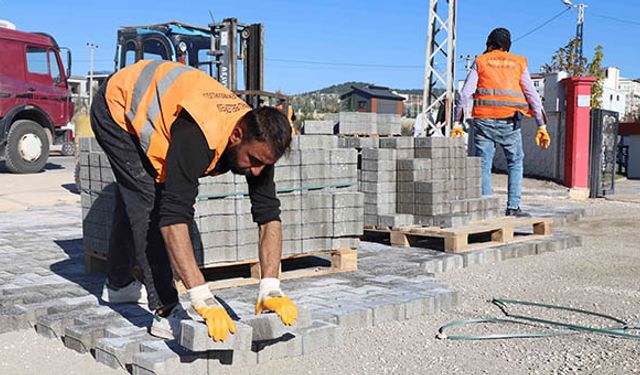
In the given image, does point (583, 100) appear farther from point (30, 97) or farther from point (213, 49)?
point (30, 97)

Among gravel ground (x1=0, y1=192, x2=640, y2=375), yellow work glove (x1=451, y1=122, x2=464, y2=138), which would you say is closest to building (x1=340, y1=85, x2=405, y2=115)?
yellow work glove (x1=451, y1=122, x2=464, y2=138)

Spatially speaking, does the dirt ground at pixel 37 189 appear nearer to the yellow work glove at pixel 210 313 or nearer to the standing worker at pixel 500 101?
the standing worker at pixel 500 101

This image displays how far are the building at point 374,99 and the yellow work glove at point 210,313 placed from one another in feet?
196

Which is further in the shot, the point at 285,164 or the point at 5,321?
the point at 285,164

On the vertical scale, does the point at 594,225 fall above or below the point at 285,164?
below

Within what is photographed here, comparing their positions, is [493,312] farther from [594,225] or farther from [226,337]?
[594,225]

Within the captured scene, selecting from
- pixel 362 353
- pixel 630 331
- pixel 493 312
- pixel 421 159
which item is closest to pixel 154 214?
pixel 362 353

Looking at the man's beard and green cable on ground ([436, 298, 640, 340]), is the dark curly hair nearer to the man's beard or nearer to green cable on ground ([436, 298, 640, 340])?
Result: the man's beard

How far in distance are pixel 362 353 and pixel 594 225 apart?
671cm

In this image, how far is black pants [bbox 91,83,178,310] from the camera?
12.5ft

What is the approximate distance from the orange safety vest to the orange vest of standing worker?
4.97m

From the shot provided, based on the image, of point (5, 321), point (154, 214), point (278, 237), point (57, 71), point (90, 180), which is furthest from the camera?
point (57, 71)

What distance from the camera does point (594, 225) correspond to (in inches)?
381

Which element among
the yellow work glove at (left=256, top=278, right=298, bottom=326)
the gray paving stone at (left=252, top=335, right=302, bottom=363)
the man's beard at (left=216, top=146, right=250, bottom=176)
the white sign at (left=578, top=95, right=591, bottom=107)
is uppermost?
the white sign at (left=578, top=95, right=591, bottom=107)
